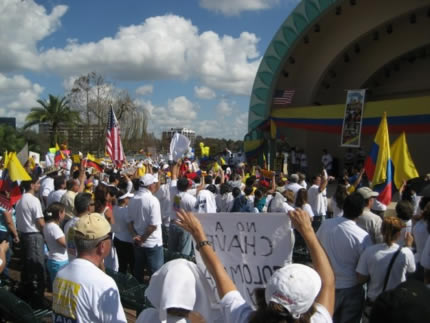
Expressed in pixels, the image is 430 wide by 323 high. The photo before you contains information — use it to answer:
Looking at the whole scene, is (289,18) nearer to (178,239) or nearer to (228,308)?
(178,239)

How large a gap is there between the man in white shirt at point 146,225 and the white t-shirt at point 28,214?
1.48 m

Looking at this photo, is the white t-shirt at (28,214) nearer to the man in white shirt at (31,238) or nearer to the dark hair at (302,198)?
the man in white shirt at (31,238)

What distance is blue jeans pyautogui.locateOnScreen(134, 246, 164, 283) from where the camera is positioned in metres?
5.79

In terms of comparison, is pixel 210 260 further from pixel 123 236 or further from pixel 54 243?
pixel 123 236

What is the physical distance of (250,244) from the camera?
9.50 feet

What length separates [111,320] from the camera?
8.55 ft

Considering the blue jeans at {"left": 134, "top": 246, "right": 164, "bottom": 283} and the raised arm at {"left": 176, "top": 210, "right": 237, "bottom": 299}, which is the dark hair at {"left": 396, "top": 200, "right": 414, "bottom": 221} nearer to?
the raised arm at {"left": 176, "top": 210, "right": 237, "bottom": 299}

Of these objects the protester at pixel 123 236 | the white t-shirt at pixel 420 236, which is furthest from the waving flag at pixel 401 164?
the protester at pixel 123 236

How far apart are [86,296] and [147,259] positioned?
331 cm

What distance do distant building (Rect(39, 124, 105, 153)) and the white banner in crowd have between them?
92.1 ft

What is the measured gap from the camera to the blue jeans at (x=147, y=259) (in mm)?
5785

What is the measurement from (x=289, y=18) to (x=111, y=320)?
866 inches

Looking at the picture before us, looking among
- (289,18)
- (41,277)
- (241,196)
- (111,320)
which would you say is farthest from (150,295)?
(289,18)

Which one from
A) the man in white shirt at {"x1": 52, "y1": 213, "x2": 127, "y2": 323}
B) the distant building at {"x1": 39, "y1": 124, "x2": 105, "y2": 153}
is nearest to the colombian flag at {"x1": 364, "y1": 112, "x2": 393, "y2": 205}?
the man in white shirt at {"x1": 52, "y1": 213, "x2": 127, "y2": 323}
